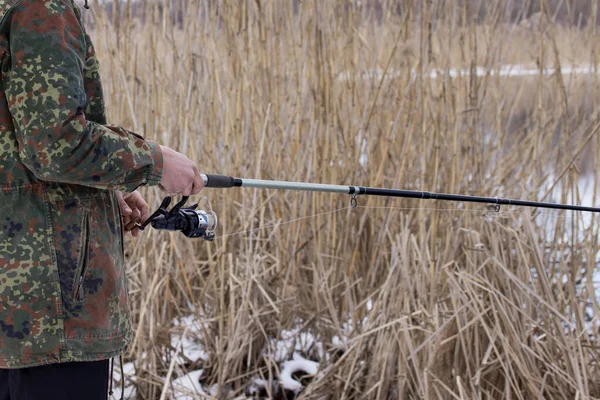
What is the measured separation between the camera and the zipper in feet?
3.33

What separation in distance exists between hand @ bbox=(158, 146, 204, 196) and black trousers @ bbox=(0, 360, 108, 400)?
28cm

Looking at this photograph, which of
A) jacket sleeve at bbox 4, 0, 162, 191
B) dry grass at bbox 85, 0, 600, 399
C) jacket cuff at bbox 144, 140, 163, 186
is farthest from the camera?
dry grass at bbox 85, 0, 600, 399

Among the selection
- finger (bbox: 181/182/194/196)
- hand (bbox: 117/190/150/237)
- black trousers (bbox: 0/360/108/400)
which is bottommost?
black trousers (bbox: 0/360/108/400)

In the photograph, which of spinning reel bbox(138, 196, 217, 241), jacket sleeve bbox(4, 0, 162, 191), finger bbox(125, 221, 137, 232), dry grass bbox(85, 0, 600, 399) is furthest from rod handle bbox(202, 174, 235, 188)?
dry grass bbox(85, 0, 600, 399)

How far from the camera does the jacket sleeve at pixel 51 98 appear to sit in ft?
3.07

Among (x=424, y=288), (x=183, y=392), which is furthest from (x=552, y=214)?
(x=183, y=392)

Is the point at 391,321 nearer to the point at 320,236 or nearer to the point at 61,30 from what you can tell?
the point at 320,236

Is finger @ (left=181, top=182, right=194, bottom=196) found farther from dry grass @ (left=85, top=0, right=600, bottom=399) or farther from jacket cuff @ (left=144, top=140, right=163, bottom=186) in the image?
dry grass @ (left=85, top=0, right=600, bottom=399)

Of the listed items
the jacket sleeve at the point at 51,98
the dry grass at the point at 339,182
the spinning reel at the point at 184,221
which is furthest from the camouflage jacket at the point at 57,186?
the dry grass at the point at 339,182

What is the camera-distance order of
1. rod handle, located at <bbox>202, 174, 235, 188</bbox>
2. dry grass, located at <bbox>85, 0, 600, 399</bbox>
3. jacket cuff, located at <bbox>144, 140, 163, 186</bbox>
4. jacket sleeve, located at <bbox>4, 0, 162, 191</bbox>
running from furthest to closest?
dry grass, located at <bbox>85, 0, 600, 399</bbox> < rod handle, located at <bbox>202, 174, 235, 188</bbox> < jacket cuff, located at <bbox>144, 140, 163, 186</bbox> < jacket sleeve, located at <bbox>4, 0, 162, 191</bbox>

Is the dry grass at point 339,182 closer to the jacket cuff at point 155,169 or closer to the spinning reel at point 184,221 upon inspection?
the spinning reel at point 184,221

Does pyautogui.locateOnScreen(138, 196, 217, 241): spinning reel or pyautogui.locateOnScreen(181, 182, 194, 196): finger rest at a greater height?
pyautogui.locateOnScreen(181, 182, 194, 196): finger

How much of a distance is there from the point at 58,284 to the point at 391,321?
1.29 meters

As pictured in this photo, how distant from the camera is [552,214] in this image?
2436 mm
